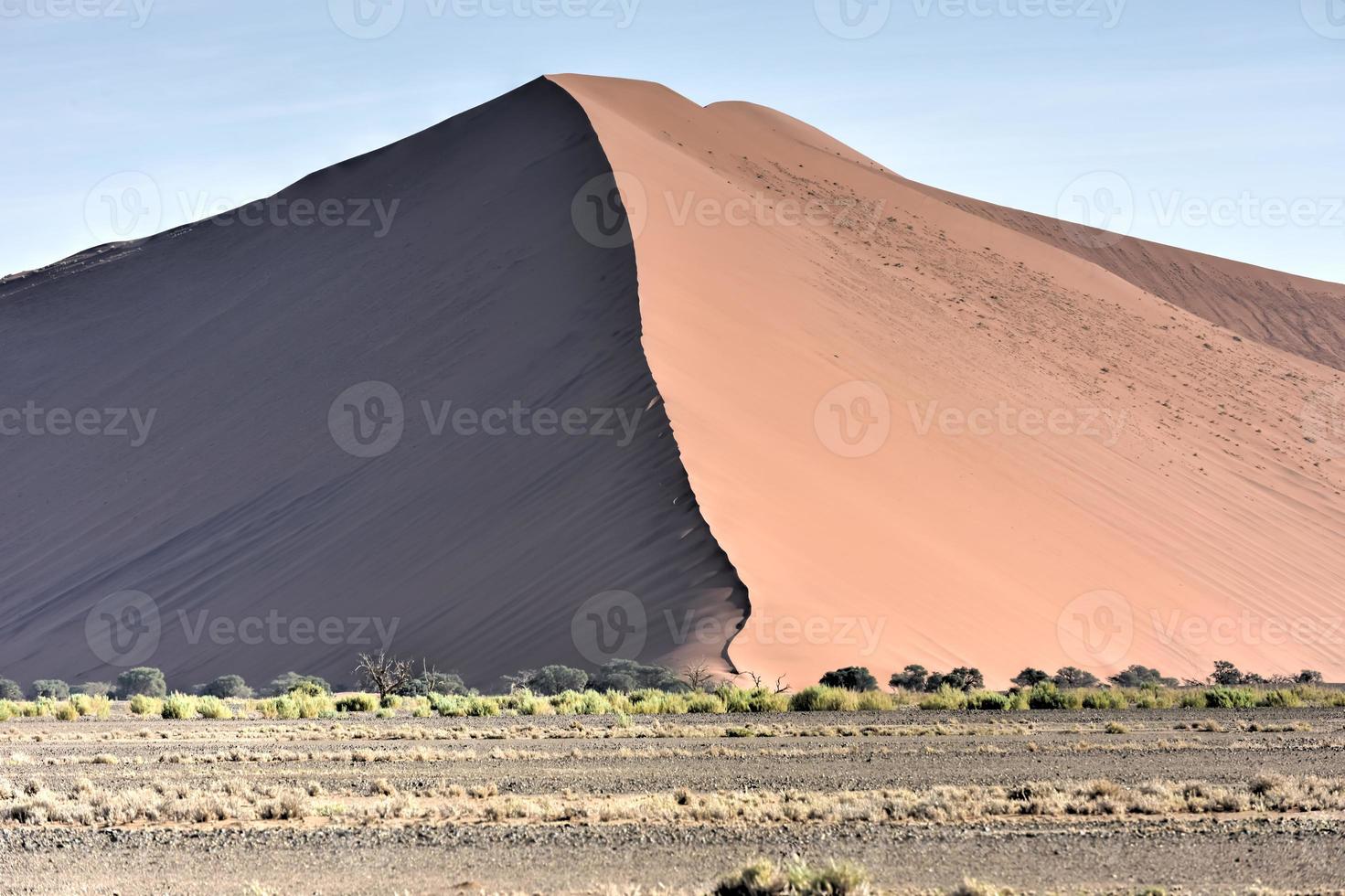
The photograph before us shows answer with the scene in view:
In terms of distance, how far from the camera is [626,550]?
25.0m

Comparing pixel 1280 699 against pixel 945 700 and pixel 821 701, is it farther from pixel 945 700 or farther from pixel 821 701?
pixel 821 701

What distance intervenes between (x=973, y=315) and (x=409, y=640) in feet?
74.5

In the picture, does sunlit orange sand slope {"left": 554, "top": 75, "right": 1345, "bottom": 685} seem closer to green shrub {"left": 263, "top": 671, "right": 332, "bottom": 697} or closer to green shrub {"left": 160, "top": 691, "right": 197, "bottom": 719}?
green shrub {"left": 263, "top": 671, "right": 332, "bottom": 697}

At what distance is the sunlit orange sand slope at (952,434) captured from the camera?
2578 centimetres

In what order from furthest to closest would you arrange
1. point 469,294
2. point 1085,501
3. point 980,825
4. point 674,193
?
point 674,193 < point 469,294 < point 1085,501 < point 980,825

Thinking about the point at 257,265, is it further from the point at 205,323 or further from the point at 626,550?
the point at 626,550

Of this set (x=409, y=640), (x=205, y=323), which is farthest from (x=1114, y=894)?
(x=205, y=323)

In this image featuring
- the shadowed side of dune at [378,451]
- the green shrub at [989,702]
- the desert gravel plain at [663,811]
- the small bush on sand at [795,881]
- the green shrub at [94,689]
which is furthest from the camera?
the green shrub at [94,689]

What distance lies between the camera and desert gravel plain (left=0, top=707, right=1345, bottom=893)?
8008 millimetres

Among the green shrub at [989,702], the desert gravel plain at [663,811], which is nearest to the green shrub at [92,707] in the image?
the desert gravel plain at [663,811]

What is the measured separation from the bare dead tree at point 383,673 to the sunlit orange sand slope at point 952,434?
18.0ft

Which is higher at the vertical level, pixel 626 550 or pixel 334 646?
pixel 626 550

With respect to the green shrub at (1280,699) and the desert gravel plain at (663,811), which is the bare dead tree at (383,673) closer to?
the desert gravel plain at (663,811)

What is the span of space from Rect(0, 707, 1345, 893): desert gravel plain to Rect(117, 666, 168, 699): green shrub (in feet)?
33.4
